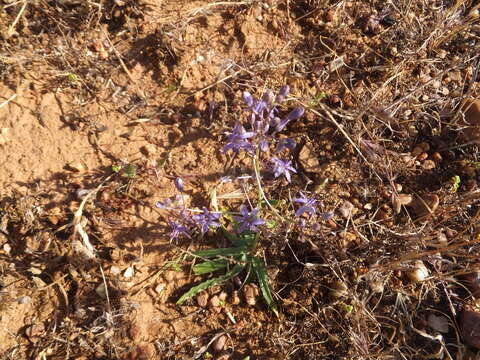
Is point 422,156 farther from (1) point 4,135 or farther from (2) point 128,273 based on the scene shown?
(1) point 4,135

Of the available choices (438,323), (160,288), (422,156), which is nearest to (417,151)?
(422,156)

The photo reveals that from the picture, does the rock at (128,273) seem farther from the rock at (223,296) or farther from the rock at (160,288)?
the rock at (223,296)

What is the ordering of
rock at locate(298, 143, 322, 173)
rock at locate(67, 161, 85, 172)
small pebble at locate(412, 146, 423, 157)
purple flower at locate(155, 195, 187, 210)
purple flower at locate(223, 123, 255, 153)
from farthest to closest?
small pebble at locate(412, 146, 423, 157) < rock at locate(298, 143, 322, 173) < rock at locate(67, 161, 85, 172) < purple flower at locate(155, 195, 187, 210) < purple flower at locate(223, 123, 255, 153)

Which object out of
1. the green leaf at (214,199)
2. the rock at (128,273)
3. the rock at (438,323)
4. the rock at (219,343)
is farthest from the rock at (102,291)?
the rock at (438,323)

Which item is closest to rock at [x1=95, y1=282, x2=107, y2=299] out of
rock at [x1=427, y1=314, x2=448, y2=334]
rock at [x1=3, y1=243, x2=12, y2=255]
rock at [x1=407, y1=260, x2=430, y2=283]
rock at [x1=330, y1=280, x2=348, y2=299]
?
rock at [x1=3, y1=243, x2=12, y2=255]

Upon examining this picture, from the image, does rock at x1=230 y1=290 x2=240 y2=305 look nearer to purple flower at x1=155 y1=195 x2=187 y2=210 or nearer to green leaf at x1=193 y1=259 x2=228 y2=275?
green leaf at x1=193 y1=259 x2=228 y2=275
